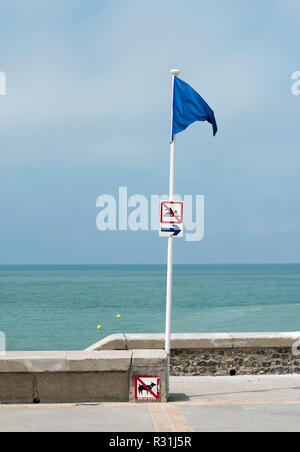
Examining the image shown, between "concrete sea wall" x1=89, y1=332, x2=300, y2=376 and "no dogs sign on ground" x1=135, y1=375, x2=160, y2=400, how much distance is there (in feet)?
9.14

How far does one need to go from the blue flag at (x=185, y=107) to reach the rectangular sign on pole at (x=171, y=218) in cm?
129

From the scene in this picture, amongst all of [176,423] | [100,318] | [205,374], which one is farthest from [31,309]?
[176,423]

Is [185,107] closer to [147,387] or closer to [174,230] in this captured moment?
[174,230]

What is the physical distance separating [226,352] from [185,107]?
4.79 metres

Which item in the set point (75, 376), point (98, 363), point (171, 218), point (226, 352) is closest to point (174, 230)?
point (171, 218)

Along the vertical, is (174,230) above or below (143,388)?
above

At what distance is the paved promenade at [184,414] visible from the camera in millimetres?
7793

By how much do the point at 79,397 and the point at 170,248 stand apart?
278 centimetres

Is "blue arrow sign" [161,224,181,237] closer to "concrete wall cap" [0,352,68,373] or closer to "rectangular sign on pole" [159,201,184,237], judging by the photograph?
"rectangular sign on pole" [159,201,184,237]

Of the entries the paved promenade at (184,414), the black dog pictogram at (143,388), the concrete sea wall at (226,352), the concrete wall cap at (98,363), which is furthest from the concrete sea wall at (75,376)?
the concrete sea wall at (226,352)

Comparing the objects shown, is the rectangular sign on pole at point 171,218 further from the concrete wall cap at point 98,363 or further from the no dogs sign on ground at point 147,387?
the no dogs sign on ground at point 147,387

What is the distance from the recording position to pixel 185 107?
1096 cm
